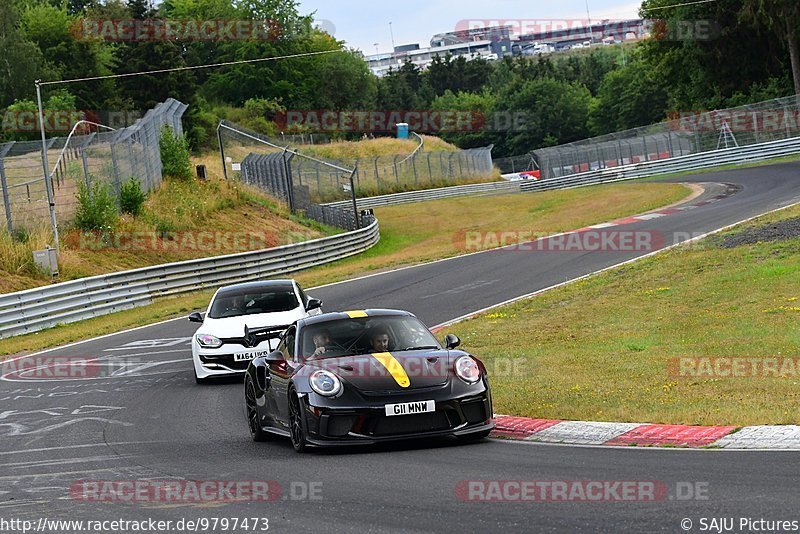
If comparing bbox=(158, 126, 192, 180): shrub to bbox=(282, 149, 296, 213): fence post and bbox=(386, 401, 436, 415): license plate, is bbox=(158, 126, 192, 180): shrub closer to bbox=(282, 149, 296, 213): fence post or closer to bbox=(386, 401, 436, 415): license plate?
bbox=(282, 149, 296, 213): fence post

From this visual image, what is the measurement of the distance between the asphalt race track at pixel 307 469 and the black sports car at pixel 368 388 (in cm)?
22

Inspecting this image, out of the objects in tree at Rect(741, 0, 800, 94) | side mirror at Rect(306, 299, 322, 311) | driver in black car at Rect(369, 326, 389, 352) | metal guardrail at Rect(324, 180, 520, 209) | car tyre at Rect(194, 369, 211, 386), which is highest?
tree at Rect(741, 0, 800, 94)

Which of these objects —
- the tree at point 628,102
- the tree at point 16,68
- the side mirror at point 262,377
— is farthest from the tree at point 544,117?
the side mirror at point 262,377

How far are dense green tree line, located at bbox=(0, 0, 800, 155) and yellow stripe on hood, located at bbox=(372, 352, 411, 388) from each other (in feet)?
202

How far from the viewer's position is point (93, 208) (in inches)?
1375

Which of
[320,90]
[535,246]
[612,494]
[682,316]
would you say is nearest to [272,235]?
[535,246]

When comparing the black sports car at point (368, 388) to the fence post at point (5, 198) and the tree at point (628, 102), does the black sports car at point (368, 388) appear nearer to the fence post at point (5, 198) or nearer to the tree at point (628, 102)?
the fence post at point (5, 198)

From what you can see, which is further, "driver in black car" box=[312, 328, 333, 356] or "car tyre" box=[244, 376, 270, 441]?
"car tyre" box=[244, 376, 270, 441]

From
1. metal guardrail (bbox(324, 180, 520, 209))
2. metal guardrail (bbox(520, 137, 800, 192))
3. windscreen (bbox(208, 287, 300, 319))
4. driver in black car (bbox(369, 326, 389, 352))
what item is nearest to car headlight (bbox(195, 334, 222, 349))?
windscreen (bbox(208, 287, 300, 319))

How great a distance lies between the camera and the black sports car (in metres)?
9.78

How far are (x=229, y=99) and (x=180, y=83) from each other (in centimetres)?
4131

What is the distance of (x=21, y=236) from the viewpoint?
3138 cm

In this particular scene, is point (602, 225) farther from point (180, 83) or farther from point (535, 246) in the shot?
point (180, 83)

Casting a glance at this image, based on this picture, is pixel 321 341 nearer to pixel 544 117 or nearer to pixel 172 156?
pixel 172 156
